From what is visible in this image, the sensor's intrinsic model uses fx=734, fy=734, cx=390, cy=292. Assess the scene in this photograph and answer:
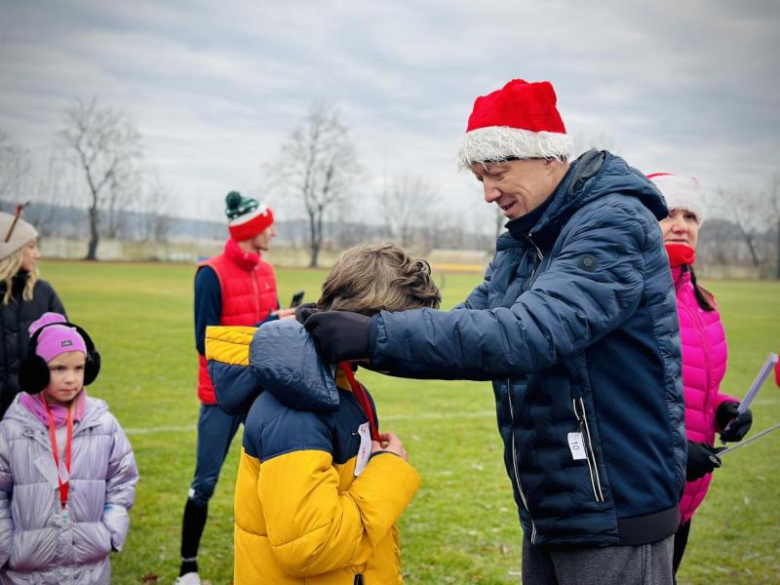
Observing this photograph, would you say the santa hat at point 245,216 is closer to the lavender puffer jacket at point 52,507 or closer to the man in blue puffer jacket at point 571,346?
the lavender puffer jacket at point 52,507

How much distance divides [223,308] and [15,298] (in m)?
1.34

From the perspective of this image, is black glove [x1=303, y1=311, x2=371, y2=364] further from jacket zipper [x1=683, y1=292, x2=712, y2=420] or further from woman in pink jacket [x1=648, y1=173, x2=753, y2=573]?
jacket zipper [x1=683, y1=292, x2=712, y2=420]

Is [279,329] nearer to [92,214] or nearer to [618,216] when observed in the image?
[618,216]

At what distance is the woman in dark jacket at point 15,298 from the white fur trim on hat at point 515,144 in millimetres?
3193

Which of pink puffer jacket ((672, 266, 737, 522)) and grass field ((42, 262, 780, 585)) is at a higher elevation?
pink puffer jacket ((672, 266, 737, 522))

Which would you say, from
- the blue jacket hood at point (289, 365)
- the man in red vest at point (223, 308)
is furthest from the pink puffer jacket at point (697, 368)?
the man in red vest at point (223, 308)

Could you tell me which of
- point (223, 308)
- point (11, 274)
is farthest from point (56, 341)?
point (223, 308)

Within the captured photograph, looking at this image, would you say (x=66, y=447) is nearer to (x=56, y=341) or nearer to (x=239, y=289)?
(x=56, y=341)

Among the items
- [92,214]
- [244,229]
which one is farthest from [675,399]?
[92,214]

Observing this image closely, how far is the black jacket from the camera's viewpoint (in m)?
4.44

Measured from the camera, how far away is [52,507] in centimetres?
359

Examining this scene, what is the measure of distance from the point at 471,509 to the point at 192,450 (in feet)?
10.7

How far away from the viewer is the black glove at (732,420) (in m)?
3.47

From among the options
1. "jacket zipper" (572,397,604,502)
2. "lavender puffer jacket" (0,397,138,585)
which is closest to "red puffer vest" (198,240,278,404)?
"lavender puffer jacket" (0,397,138,585)
